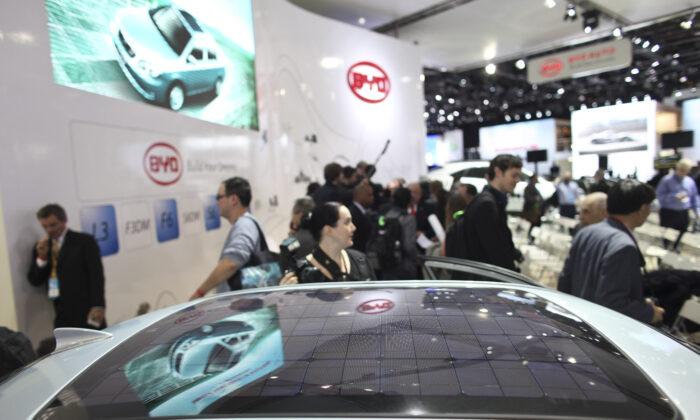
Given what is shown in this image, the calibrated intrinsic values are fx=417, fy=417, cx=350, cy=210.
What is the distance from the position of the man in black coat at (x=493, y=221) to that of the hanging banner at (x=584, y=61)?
8.11 meters

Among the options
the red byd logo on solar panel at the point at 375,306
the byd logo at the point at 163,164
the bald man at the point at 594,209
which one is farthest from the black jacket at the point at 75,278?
the bald man at the point at 594,209

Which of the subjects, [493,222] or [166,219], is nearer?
[493,222]

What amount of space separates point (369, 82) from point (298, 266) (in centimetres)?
671

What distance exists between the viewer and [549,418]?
62cm

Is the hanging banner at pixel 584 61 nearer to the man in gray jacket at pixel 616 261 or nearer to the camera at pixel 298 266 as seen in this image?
the man in gray jacket at pixel 616 261

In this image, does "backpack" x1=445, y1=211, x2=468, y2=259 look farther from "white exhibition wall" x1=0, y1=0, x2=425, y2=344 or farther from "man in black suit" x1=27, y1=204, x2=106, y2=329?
"white exhibition wall" x1=0, y1=0, x2=425, y2=344

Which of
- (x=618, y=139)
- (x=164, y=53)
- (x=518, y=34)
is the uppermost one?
(x=518, y=34)

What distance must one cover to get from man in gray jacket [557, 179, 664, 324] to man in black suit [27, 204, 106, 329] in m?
3.18

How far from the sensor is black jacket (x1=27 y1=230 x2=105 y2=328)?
2.93 m

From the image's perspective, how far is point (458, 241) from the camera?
2896 millimetres

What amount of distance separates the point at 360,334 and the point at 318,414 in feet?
1.00

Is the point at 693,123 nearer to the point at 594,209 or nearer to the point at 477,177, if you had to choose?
the point at 477,177

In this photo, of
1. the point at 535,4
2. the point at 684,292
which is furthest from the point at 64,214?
the point at 535,4

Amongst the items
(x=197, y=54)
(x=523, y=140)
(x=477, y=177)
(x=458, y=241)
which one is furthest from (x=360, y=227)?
(x=523, y=140)
